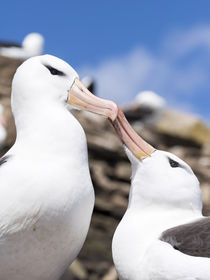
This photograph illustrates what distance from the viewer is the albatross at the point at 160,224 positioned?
381 cm

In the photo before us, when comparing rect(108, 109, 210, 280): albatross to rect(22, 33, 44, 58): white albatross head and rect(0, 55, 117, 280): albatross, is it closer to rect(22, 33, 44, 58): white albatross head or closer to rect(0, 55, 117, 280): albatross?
rect(0, 55, 117, 280): albatross

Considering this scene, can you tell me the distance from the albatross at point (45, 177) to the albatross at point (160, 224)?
1.06ft

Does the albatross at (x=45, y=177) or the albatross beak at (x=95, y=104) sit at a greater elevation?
the albatross beak at (x=95, y=104)

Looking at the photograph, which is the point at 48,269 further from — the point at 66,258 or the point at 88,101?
the point at 88,101

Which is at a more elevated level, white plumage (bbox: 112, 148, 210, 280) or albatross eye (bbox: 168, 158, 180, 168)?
albatross eye (bbox: 168, 158, 180, 168)

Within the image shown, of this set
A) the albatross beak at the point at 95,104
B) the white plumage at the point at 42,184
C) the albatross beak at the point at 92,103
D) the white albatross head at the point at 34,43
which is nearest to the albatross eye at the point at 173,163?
the albatross beak at the point at 95,104

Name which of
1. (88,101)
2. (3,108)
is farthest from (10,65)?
(88,101)

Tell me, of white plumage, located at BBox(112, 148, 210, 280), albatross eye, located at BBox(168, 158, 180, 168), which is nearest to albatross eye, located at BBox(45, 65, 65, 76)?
white plumage, located at BBox(112, 148, 210, 280)

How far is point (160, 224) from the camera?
4305mm

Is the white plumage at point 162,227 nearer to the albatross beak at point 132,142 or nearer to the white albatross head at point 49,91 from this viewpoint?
the albatross beak at point 132,142

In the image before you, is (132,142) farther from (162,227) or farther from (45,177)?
(45,177)

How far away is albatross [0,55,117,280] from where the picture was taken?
3932mm

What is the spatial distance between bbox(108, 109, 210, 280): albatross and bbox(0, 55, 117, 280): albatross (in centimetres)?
32

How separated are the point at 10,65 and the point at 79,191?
39.9 ft
